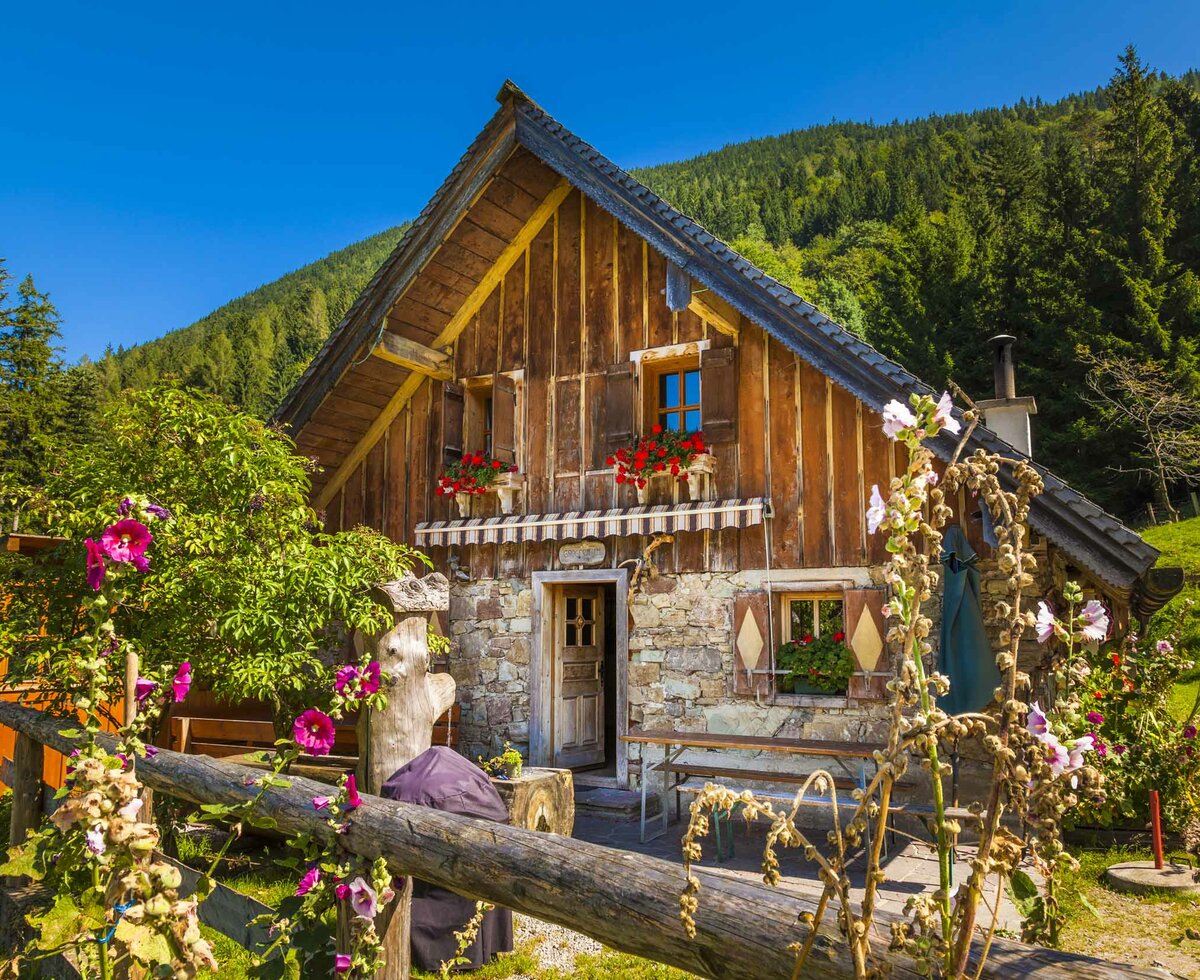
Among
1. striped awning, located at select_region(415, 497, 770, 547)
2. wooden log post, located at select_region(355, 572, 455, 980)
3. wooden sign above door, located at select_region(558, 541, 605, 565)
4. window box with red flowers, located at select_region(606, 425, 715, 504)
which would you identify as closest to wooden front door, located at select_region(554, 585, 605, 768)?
wooden sign above door, located at select_region(558, 541, 605, 565)

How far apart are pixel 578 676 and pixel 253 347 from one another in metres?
36.4

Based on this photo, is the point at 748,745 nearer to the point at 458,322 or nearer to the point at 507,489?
the point at 507,489

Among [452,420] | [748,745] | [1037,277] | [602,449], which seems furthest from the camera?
[1037,277]

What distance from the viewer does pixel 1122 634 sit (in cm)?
799

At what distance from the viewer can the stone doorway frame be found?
888cm

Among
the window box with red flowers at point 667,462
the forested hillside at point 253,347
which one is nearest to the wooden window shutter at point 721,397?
the window box with red flowers at point 667,462

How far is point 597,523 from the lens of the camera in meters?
9.05

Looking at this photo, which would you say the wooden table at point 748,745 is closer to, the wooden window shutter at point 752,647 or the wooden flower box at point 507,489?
the wooden window shutter at point 752,647

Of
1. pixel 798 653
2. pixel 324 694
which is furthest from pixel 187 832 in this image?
pixel 798 653

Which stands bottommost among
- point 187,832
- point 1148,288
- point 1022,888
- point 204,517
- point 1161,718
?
point 187,832

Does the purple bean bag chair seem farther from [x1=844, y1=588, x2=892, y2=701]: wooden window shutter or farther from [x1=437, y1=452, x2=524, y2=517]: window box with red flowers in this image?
[x1=437, y1=452, x2=524, y2=517]: window box with red flowers

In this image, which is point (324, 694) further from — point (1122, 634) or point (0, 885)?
point (1122, 634)

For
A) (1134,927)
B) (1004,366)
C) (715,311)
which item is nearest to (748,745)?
(1134,927)

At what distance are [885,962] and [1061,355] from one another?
26081mm
